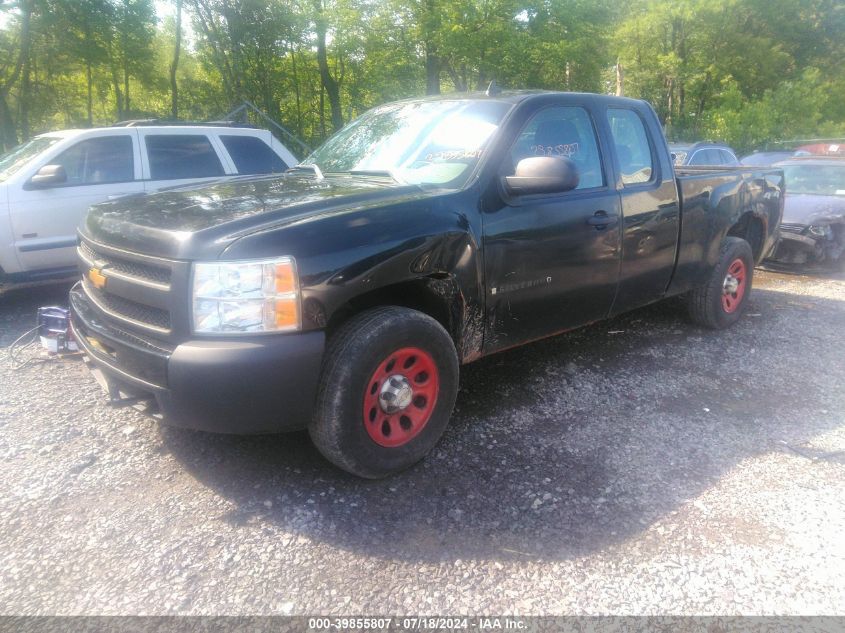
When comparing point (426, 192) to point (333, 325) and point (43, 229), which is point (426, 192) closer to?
point (333, 325)

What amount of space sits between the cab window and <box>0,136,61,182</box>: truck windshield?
5325 mm

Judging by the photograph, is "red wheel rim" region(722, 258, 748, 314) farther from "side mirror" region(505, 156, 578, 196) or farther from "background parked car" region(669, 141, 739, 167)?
"background parked car" region(669, 141, 739, 167)

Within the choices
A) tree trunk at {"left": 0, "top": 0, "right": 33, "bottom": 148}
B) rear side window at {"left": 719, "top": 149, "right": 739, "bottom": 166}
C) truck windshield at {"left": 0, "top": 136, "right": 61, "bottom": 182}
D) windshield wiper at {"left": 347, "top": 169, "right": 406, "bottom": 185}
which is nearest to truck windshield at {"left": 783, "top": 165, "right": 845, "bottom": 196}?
rear side window at {"left": 719, "top": 149, "right": 739, "bottom": 166}

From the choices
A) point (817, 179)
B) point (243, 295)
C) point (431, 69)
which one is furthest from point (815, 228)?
point (431, 69)

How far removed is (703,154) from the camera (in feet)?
35.3

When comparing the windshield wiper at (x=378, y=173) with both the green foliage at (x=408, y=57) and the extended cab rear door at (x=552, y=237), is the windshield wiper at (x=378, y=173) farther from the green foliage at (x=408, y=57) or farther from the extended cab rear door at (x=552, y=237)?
the green foliage at (x=408, y=57)

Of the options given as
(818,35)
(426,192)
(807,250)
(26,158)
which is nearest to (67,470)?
(426,192)

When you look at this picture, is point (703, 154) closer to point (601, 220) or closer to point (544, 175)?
point (601, 220)

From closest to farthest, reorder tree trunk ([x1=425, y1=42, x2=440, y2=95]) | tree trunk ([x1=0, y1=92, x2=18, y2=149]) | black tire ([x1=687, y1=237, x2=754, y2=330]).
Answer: black tire ([x1=687, y1=237, x2=754, y2=330]) → tree trunk ([x1=0, y1=92, x2=18, y2=149]) → tree trunk ([x1=425, y1=42, x2=440, y2=95])

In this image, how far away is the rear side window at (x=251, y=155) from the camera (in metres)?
7.10

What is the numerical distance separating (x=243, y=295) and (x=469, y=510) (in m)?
1.39

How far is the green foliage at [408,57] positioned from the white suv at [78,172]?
11.3 meters

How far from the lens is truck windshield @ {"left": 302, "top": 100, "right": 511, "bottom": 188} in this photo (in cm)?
327

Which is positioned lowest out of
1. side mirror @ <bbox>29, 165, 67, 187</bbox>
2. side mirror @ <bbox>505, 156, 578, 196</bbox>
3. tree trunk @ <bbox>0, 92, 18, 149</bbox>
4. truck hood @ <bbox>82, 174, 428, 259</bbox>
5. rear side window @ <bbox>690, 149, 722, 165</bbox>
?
truck hood @ <bbox>82, 174, 428, 259</bbox>
